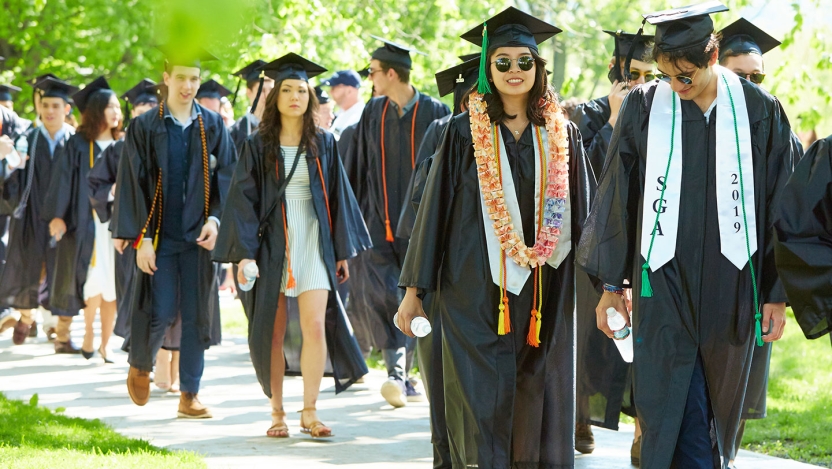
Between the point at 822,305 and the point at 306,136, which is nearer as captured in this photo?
the point at 822,305

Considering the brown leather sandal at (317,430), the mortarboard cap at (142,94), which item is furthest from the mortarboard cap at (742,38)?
the mortarboard cap at (142,94)

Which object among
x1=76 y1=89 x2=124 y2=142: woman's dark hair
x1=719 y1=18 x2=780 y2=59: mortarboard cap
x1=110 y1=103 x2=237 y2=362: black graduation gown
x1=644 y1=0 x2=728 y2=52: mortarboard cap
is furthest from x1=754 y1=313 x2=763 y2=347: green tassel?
x1=76 y1=89 x2=124 y2=142: woman's dark hair

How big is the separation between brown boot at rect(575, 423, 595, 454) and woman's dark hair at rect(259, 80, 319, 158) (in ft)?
7.37

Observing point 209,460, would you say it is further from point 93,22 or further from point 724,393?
point 93,22

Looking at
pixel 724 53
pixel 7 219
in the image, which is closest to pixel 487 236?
pixel 724 53

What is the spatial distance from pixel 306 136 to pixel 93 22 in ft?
13.7

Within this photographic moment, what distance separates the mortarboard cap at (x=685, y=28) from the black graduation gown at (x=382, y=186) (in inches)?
165

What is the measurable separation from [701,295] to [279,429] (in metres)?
3.31

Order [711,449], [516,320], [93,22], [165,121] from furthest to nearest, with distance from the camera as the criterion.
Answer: [165,121] < [516,320] < [711,449] < [93,22]

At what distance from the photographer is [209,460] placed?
240 inches

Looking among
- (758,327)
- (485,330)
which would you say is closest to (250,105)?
(485,330)

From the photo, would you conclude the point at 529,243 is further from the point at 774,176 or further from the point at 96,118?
the point at 96,118

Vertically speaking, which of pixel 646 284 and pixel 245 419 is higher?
pixel 646 284

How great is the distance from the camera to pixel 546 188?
16.0 feet
